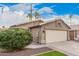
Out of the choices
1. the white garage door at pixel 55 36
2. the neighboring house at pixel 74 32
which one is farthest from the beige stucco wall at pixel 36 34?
the neighboring house at pixel 74 32

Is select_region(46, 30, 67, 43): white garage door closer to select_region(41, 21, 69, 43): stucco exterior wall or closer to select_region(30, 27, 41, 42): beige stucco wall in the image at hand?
select_region(41, 21, 69, 43): stucco exterior wall

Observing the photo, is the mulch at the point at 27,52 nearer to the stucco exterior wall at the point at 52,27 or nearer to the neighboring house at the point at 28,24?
the stucco exterior wall at the point at 52,27

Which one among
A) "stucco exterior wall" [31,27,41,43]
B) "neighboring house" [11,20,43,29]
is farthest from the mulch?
"neighboring house" [11,20,43,29]

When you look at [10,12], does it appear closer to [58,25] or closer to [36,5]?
[36,5]

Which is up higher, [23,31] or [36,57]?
[23,31]

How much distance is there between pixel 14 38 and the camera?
718 centimetres

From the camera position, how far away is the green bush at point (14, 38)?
282 inches

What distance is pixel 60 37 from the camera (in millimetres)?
7301

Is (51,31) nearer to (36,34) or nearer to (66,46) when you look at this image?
(36,34)

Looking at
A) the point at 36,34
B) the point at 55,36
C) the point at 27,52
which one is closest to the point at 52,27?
the point at 55,36

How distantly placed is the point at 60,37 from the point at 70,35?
0.25 meters

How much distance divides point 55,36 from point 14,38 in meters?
1.00

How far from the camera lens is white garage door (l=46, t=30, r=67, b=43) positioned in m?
7.27

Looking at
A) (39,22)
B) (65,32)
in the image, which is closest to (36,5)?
(39,22)
